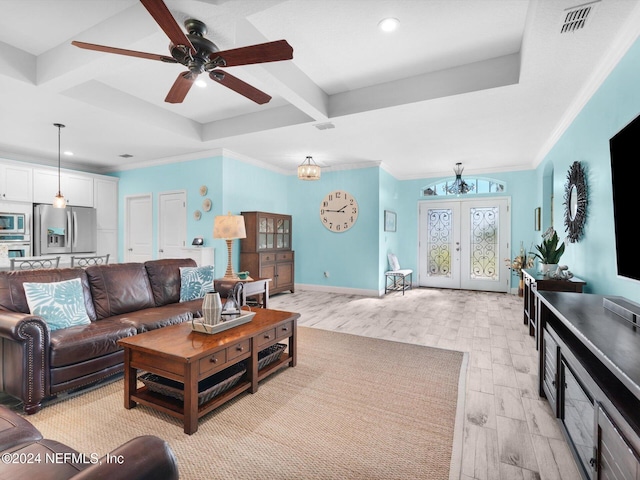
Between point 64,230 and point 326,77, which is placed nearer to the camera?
point 326,77

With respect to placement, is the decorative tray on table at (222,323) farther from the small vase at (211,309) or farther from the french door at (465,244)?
the french door at (465,244)

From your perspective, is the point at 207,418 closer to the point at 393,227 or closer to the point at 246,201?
the point at 246,201

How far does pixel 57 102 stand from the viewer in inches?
140

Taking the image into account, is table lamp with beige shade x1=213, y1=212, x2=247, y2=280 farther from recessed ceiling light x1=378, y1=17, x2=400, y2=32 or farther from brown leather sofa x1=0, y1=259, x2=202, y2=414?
recessed ceiling light x1=378, y1=17, x2=400, y2=32

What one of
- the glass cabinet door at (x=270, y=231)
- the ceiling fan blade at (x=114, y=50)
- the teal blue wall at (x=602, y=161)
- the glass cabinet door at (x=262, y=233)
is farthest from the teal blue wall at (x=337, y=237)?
the ceiling fan blade at (x=114, y=50)

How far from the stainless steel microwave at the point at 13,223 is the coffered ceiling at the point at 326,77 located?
109 cm

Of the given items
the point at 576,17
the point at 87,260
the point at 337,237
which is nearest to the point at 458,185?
the point at 337,237

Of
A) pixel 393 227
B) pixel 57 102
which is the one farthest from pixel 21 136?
pixel 393 227

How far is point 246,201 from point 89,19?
3604 mm

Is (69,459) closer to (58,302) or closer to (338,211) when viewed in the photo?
(58,302)

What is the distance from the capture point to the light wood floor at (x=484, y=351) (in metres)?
1.71

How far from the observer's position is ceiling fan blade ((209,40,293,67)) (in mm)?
1957

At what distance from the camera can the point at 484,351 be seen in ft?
10.7

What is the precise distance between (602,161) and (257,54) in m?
2.77
